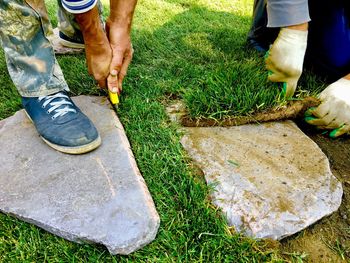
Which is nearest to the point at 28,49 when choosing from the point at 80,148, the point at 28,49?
the point at 28,49

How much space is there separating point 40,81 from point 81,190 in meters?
0.52

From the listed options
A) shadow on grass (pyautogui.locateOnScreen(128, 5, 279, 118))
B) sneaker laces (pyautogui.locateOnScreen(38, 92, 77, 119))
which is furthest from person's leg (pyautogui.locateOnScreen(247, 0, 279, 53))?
sneaker laces (pyautogui.locateOnScreen(38, 92, 77, 119))

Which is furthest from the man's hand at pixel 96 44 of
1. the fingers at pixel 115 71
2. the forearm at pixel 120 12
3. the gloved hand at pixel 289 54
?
the gloved hand at pixel 289 54

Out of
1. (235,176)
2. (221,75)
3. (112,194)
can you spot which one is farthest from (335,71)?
(112,194)

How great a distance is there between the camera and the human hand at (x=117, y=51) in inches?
63.2

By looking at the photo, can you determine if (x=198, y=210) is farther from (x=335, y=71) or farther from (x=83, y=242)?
(x=335, y=71)

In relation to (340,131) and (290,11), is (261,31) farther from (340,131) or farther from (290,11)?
(340,131)

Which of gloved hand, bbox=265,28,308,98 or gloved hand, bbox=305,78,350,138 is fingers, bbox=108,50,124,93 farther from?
gloved hand, bbox=305,78,350,138

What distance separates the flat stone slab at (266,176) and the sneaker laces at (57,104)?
0.50 m

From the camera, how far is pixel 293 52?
1645 mm

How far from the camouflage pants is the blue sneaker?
47 mm

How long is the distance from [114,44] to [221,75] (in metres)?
0.52

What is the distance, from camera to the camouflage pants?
1.46 m

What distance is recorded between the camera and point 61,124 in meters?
1.50
